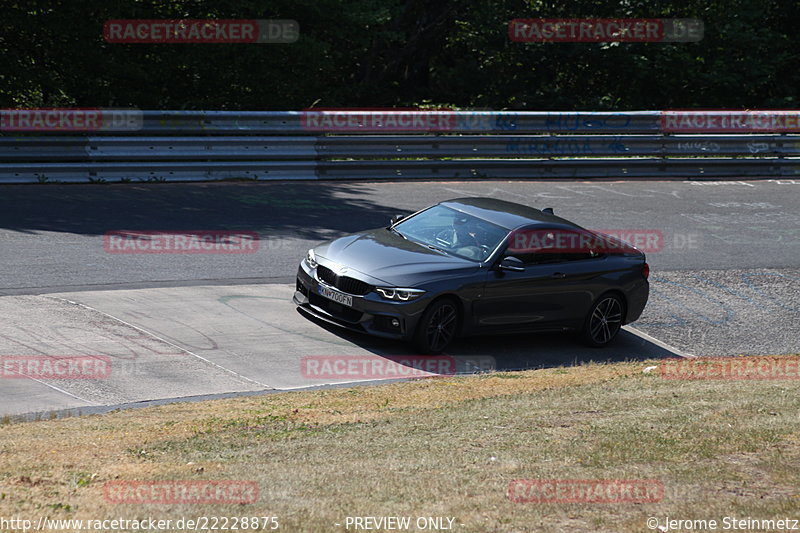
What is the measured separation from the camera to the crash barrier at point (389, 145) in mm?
16766

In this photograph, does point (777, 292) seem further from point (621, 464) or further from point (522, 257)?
point (621, 464)

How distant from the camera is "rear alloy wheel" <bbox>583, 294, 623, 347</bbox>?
39.8 ft

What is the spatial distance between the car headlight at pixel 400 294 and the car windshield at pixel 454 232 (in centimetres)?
97

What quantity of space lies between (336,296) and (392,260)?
0.73 metres

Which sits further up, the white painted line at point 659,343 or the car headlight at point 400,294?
the car headlight at point 400,294

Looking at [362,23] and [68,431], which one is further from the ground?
[362,23]

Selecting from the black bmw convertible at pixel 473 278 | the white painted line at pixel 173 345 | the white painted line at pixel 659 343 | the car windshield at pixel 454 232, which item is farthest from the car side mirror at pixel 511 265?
the white painted line at pixel 173 345

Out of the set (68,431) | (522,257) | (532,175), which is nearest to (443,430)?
(68,431)

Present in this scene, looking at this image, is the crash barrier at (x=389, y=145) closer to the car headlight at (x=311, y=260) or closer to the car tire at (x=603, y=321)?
the car headlight at (x=311, y=260)

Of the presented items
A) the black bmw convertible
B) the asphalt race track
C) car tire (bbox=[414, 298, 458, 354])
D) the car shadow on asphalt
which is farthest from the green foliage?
car tire (bbox=[414, 298, 458, 354])

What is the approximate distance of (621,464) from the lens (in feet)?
21.3

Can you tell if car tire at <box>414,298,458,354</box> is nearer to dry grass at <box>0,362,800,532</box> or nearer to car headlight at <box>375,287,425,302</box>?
car headlight at <box>375,287,425,302</box>

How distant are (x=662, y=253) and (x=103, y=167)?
29.7ft

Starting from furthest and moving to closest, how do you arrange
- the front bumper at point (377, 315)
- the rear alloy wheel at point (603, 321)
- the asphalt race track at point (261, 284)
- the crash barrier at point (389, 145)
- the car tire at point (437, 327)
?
the crash barrier at point (389, 145) → the rear alloy wheel at point (603, 321) → the car tire at point (437, 327) → the front bumper at point (377, 315) → the asphalt race track at point (261, 284)
